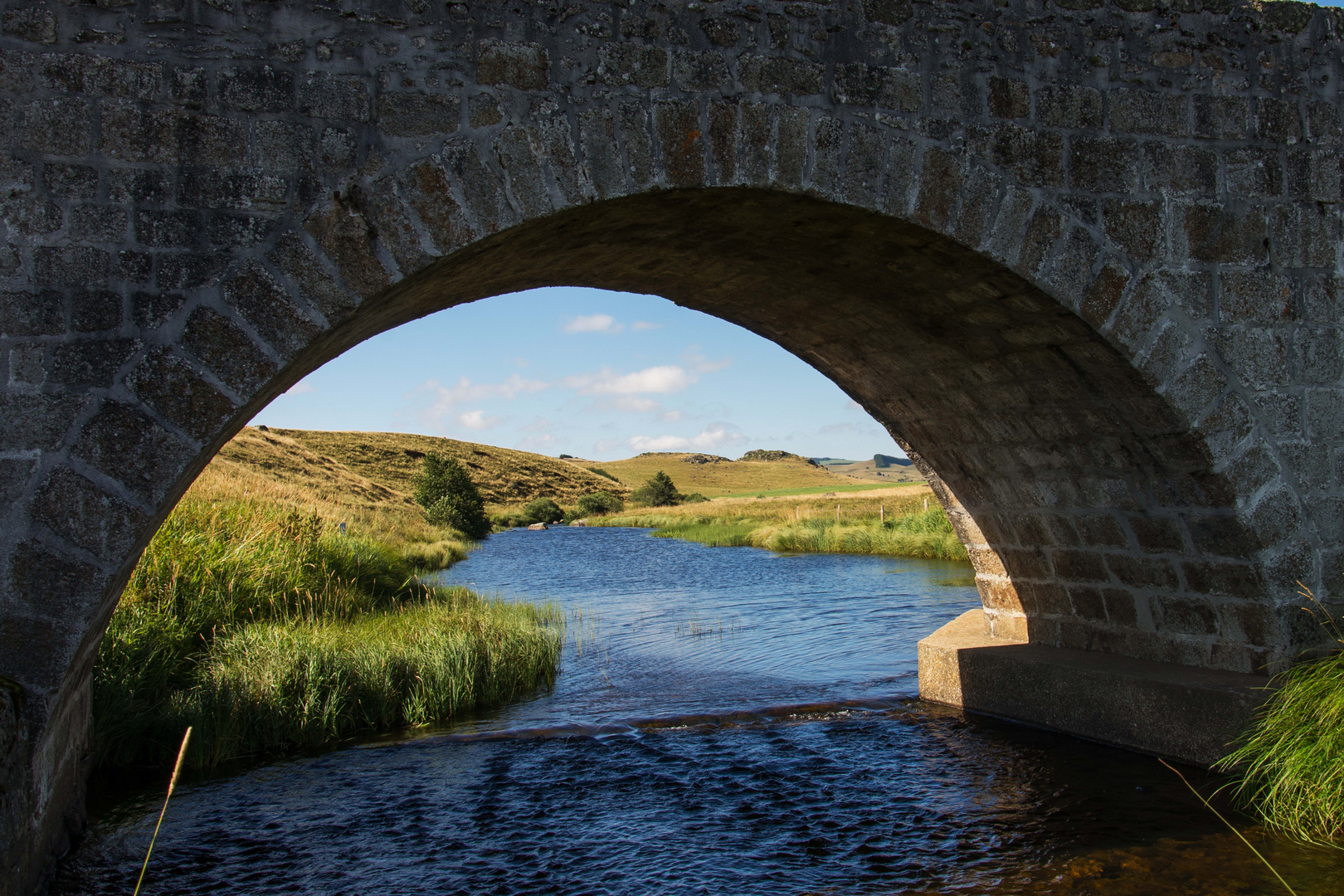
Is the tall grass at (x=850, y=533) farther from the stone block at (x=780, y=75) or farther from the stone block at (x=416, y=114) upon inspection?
the stone block at (x=416, y=114)

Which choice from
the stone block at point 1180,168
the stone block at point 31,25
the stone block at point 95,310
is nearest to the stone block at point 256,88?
the stone block at point 31,25

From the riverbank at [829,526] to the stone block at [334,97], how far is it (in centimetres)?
1527

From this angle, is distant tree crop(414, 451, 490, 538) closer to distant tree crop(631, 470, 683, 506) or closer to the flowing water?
the flowing water

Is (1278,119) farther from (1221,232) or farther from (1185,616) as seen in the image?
(1185,616)

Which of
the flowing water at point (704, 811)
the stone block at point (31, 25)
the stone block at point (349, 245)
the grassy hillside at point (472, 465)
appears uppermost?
the grassy hillside at point (472, 465)

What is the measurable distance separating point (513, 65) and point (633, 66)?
0.51 meters

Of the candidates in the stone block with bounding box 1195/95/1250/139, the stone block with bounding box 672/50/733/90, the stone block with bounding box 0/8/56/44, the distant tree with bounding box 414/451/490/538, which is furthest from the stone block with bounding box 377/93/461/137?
the distant tree with bounding box 414/451/490/538

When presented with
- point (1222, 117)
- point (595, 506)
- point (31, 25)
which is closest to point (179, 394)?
point (31, 25)

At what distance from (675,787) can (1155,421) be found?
11.1ft

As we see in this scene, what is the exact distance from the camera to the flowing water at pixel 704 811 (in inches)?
174

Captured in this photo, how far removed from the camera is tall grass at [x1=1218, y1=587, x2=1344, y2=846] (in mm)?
4449

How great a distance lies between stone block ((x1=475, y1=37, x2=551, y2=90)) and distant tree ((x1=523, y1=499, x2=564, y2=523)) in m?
56.8

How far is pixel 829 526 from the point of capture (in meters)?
27.2

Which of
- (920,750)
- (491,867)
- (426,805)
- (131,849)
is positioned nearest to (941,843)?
(920,750)
